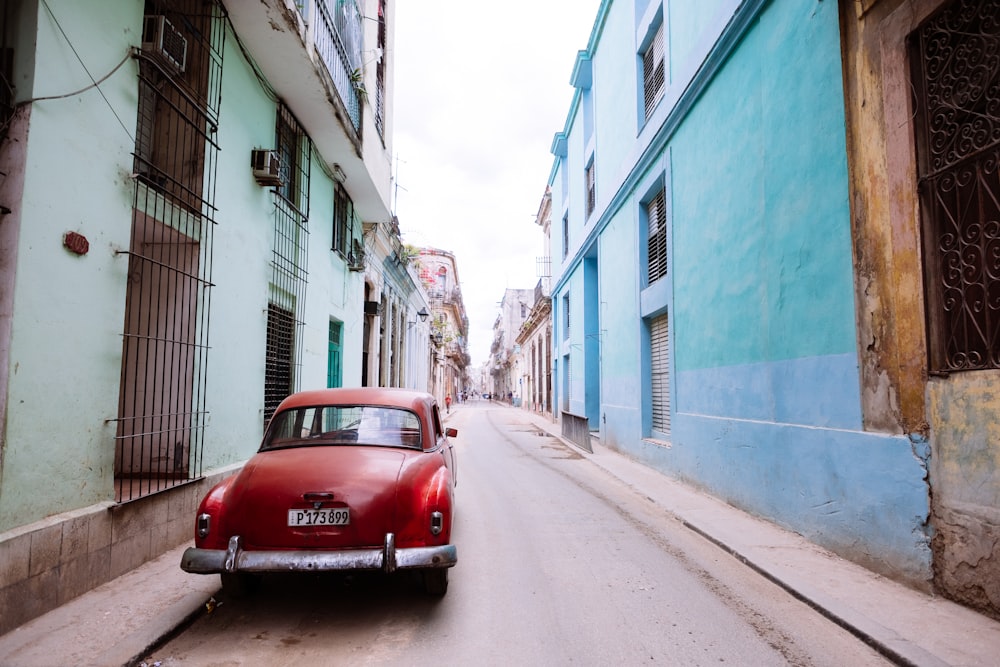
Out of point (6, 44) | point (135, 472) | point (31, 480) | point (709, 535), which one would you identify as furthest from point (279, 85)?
point (709, 535)

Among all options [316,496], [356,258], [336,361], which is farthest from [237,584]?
[356,258]

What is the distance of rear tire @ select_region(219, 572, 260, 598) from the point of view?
4203 millimetres

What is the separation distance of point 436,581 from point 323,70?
7.27 meters

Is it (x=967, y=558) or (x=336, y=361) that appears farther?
(x=336, y=361)

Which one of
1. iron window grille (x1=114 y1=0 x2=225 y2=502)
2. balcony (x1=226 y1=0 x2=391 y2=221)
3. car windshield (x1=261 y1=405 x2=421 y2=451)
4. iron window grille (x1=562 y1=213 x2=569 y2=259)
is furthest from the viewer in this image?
iron window grille (x1=562 y1=213 x2=569 y2=259)

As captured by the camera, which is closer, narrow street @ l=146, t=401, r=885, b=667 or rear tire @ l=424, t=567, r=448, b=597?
narrow street @ l=146, t=401, r=885, b=667

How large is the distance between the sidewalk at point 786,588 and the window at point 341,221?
770 cm

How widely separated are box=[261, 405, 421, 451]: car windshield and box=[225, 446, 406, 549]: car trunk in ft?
2.05

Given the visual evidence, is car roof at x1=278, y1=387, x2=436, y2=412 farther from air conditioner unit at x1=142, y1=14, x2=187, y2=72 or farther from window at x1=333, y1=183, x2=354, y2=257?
window at x1=333, y1=183, x2=354, y2=257

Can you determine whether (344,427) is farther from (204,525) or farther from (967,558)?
(967,558)

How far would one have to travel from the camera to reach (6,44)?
3.94m

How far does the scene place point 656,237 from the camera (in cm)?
1240

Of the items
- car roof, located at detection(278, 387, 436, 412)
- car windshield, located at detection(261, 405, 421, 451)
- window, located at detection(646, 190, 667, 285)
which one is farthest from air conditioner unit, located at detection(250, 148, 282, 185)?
window, located at detection(646, 190, 667, 285)

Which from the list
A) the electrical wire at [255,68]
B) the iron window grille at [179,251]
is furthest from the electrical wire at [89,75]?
the electrical wire at [255,68]
